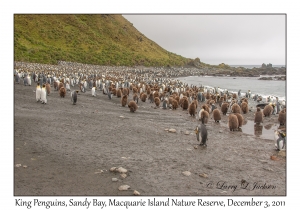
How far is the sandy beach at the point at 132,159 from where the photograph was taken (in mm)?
4812

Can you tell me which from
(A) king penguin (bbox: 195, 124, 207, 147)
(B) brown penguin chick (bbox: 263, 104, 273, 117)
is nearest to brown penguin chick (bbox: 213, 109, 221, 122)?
(B) brown penguin chick (bbox: 263, 104, 273, 117)

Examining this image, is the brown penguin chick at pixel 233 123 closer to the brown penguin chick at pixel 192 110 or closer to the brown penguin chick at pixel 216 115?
the brown penguin chick at pixel 216 115

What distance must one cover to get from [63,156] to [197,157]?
11.3ft

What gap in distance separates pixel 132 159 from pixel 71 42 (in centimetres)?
6708

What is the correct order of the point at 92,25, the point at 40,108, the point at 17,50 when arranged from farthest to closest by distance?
A: the point at 92,25
the point at 17,50
the point at 40,108

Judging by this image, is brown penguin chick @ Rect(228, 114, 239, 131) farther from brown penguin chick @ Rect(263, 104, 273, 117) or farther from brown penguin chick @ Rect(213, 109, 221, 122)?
brown penguin chick @ Rect(263, 104, 273, 117)

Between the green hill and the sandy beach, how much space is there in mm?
39848

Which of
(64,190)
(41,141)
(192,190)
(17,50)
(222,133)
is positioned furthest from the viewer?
(17,50)

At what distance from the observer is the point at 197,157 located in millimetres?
6891

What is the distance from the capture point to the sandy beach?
481 centimetres

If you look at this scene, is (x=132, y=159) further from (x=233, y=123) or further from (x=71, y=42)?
(x=71, y=42)

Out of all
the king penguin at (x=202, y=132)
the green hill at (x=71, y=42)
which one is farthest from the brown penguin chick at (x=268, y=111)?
the green hill at (x=71, y=42)

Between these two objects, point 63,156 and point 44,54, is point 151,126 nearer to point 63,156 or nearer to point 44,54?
point 63,156

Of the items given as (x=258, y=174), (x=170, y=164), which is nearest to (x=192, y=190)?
(x=170, y=164)
